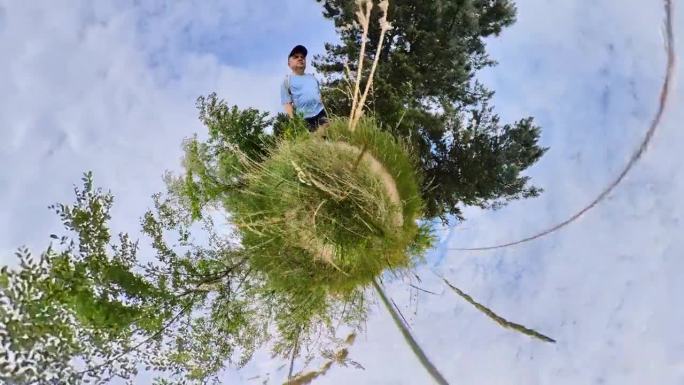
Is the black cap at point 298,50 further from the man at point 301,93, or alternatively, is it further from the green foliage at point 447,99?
the green foliage at point 447,99

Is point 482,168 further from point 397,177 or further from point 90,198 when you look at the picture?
point 90,198

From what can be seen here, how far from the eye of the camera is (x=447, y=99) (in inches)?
89.5

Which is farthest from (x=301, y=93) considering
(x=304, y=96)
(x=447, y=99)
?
(x=447, y=99)

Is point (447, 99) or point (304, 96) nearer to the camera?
point (304, 96)

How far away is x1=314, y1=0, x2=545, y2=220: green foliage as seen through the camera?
215 centimetres

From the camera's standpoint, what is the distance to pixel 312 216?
1.33m

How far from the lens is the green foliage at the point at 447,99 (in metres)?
2.15

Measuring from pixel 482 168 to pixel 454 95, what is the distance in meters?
0.29

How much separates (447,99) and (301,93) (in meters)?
0.64

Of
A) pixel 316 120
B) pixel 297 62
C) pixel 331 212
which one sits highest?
pixel 297 62

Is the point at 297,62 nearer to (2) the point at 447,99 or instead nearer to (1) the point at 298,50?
(1) the point at 298,50

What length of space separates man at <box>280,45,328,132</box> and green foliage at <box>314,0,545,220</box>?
11.1 inches

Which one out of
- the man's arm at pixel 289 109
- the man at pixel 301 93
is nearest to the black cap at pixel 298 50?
the man at pixel 301 93

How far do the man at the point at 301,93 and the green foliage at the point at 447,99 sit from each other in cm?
28
